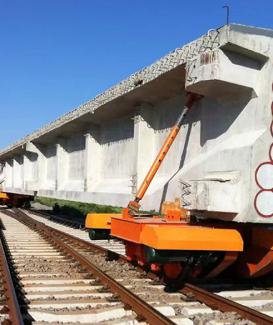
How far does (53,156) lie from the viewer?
65.3ft

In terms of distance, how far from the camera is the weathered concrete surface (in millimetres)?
5898

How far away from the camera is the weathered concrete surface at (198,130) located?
5898 mm

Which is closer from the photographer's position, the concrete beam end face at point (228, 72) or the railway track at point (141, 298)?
the railway track at point (141, 298)

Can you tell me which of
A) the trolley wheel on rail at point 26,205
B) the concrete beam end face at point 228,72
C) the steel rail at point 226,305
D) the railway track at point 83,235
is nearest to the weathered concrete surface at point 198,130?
the concrete beam end face at point 228,72

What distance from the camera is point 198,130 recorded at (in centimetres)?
784

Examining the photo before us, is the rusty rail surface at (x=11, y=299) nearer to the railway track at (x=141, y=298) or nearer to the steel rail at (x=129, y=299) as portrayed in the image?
the railway track at (x=141, y=298)

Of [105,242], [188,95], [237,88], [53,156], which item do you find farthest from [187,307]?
[53,156]

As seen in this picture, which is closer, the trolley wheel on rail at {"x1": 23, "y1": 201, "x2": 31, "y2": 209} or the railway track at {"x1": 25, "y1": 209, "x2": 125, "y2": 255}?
the railway track at {"x1": 25, "y1": 209, "x2": 125, "y2": 255}

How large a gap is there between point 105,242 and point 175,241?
756cm

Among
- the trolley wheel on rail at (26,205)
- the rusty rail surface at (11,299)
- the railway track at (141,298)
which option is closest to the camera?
the rusty rail surface at (11,299)

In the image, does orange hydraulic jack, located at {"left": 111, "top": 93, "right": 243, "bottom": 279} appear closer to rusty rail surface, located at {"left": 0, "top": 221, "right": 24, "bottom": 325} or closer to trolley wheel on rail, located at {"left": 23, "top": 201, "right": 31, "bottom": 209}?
rusty rail surface, located at {"left": 0, "top": 221, "right": 24, "bottom": 325}

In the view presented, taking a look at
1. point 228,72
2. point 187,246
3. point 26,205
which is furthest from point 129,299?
point 26,205

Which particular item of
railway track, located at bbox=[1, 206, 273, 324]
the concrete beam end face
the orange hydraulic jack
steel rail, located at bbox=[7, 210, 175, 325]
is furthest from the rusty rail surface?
the concrete beam end face

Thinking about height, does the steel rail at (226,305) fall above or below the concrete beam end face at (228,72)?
below
